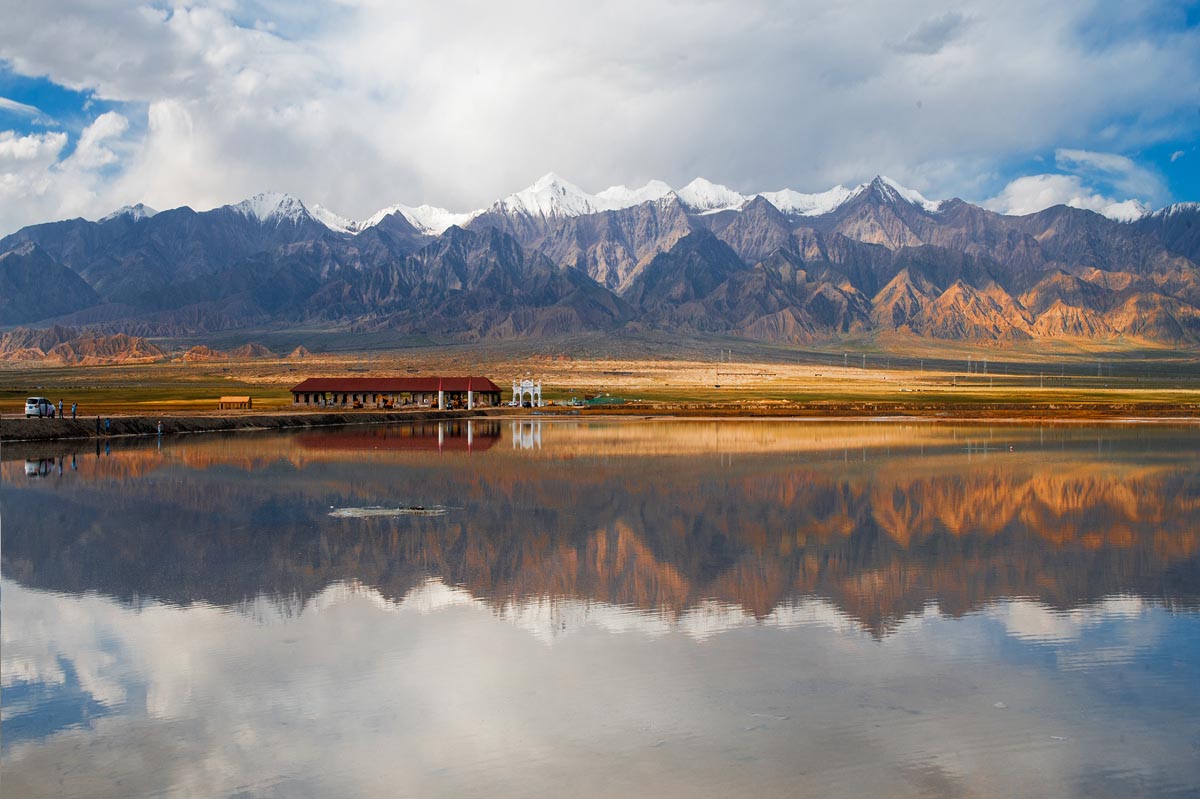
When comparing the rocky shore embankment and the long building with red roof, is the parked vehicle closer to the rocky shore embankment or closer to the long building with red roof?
the rocky shore embankment

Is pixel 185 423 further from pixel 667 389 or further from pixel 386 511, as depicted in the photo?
pixel 667 389

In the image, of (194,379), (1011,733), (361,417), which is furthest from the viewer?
(194,379)

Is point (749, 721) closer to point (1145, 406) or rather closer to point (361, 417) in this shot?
point (361, 417)

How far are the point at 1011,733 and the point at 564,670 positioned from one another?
18.5 feet

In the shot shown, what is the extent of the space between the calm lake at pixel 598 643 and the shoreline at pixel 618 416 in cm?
2661

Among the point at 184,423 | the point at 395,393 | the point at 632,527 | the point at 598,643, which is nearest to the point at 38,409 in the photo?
the point at 184,423

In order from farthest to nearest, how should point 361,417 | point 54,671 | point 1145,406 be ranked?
point 1145,406
point 361,417
point 54,671

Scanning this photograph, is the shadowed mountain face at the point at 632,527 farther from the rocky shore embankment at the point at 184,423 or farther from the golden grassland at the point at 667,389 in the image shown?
the golden grassland at the point at 667,389

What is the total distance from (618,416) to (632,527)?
196ft

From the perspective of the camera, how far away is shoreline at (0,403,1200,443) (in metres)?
57.4

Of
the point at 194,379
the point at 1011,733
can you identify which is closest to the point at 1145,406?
the point at 1011,733

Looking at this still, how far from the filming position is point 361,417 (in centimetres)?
7750

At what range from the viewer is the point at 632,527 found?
2592 centimetres

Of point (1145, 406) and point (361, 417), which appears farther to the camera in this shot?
point (1145, 406)
